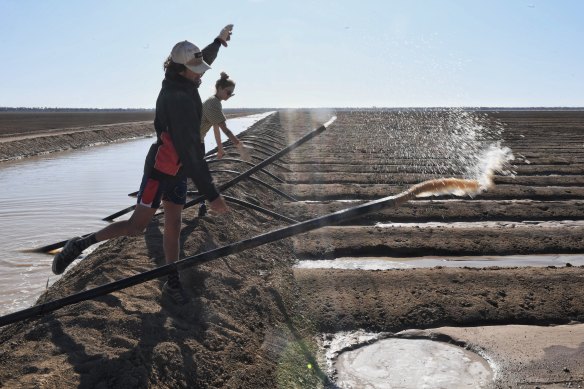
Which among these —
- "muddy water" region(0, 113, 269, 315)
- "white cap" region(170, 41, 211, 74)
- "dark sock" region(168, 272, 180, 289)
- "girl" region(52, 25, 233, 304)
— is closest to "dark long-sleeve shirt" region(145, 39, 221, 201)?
"girl" region(52, 25, 233, 304)

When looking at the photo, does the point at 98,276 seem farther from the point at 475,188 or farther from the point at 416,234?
the point at 416,234

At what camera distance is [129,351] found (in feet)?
10.3

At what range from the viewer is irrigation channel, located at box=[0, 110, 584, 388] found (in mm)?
3254

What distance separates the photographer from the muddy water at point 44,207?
5233 millimetres

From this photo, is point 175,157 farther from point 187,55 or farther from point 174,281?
point 174,281

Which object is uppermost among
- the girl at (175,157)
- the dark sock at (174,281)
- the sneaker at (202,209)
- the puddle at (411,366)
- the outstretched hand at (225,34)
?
the outstretched hand at (225,34)

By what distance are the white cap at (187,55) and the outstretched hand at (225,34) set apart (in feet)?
3.37

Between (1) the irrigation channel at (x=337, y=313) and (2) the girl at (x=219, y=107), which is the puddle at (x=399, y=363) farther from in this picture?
(2) the girl at (x=219, y=107)

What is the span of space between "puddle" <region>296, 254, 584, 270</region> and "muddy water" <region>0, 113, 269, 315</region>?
9.47 ft

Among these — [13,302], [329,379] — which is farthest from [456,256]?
[13,302]

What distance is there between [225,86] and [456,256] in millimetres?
3450

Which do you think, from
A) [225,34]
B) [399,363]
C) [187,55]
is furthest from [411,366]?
[225,34]

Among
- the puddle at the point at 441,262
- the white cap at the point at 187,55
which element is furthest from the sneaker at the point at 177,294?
the puddle at the point at 441,262

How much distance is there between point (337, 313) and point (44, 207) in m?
6.65
